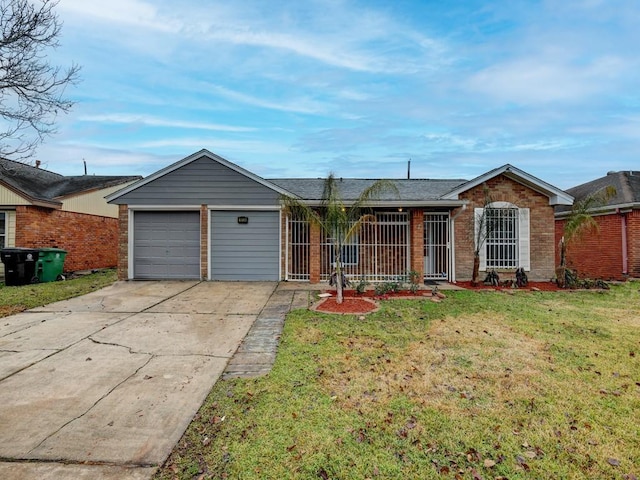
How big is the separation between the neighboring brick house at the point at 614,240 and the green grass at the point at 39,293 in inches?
692

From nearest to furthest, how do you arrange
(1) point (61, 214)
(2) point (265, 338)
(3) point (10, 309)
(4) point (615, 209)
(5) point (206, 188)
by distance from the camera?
1. (2) point (265, 338)
2. (3) point (10, 309)
3. (5) point (206, 188)
4. (4) point (615, 209)
5. (1) point (61, 214)

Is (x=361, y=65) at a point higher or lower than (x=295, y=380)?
higher

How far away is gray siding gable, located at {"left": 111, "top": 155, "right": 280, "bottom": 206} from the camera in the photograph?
11141 millimetres

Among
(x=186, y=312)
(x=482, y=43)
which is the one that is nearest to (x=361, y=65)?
(x=482, y=43)

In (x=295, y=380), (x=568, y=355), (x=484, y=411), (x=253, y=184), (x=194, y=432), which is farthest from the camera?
(x=253, y=184)

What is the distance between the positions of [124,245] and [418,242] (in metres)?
9.83

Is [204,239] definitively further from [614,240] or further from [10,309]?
[614,240]

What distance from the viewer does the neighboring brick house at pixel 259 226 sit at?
438 inches

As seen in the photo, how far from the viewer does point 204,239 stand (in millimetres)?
11211

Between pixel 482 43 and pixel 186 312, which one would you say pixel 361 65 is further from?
pixel 186 312

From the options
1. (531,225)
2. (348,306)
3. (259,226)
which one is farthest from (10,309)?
(531,225)

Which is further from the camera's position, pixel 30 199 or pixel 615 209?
pixel 615 209

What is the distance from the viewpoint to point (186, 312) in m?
7.07

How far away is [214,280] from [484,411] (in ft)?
31.4
